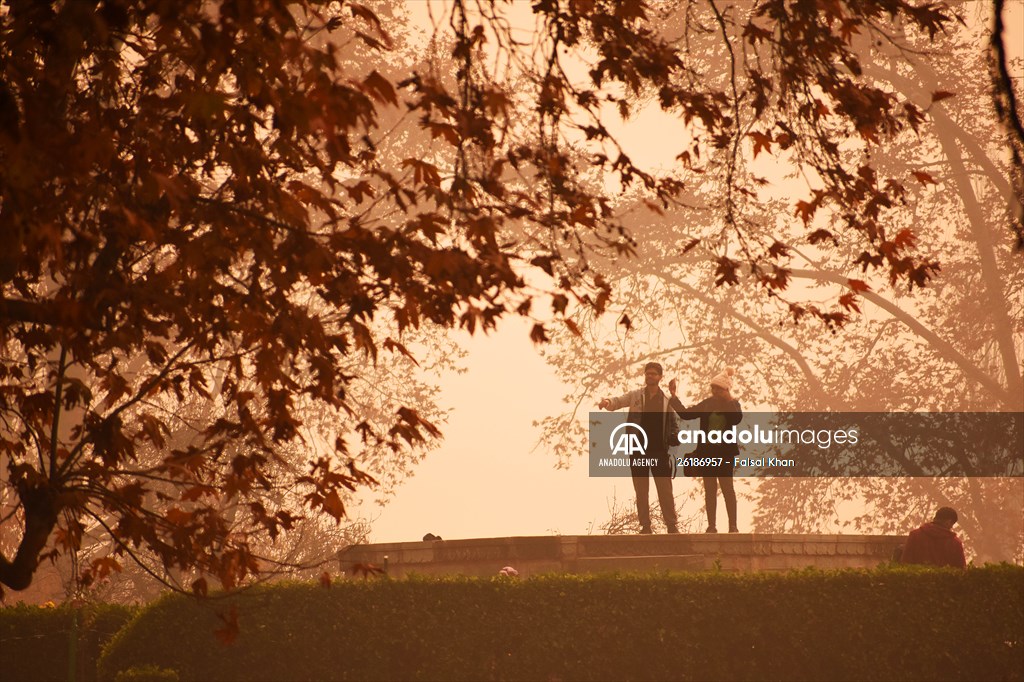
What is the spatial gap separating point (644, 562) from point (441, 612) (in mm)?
3173

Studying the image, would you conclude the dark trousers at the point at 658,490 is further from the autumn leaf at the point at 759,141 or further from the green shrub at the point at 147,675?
the autumn leaf at the point at 759,141

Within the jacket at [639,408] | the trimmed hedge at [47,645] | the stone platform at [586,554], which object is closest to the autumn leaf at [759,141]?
the jacket at [639,408]

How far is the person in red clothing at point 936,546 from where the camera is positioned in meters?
12.4

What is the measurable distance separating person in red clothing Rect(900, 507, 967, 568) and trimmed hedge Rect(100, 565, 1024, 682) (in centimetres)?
114

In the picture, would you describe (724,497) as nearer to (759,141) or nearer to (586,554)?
(586,554)

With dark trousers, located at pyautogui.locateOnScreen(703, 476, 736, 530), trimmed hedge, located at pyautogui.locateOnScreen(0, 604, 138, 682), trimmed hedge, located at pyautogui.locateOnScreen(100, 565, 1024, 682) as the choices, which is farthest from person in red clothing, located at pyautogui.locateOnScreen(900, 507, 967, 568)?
trimmed hedge, located at pyautogui.locateOnScreen(0, 604, 138, 682)

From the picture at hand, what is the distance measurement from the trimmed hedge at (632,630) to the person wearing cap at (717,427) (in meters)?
2.43

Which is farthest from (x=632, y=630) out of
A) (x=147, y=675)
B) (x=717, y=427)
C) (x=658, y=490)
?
(x=147, y=675)

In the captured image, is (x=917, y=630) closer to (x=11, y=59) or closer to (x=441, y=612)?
(x=441, y=612)

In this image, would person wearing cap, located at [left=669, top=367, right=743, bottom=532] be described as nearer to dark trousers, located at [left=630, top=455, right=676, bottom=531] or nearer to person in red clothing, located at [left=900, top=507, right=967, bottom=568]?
dark trousers, located at [left=630, top=455, right=676, bottom=531]

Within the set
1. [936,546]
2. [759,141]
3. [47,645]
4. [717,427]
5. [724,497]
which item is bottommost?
[47,645]

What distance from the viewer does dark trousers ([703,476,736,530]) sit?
45.6 ft

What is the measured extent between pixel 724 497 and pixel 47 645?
792 centimetres

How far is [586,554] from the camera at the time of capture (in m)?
13.5
